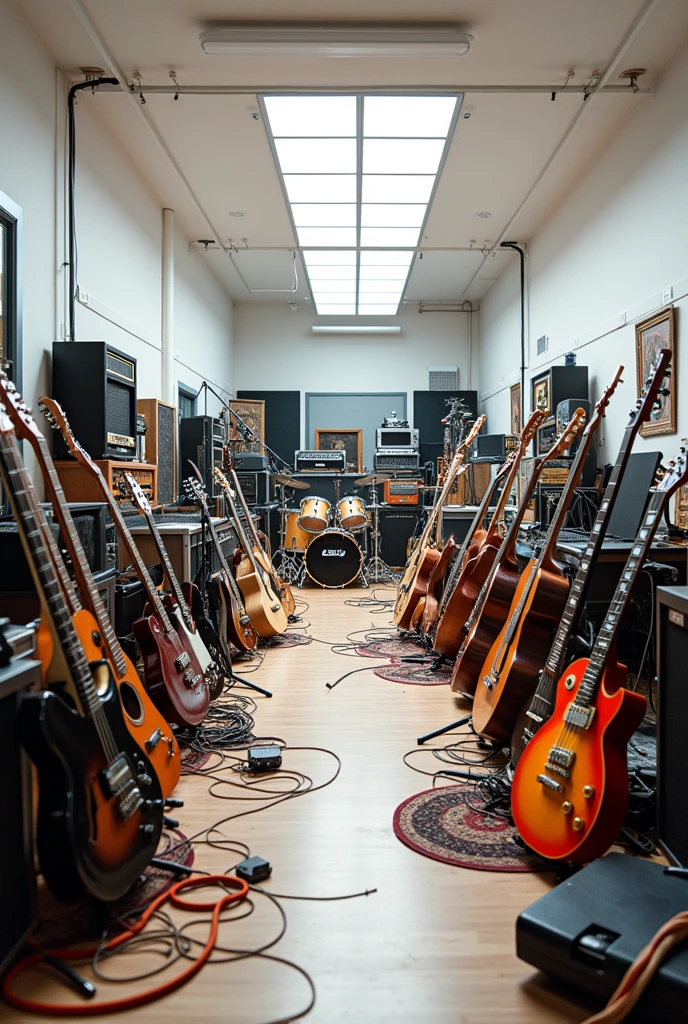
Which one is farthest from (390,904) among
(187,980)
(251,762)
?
(251,762)

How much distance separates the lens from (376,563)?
8117 millimetres

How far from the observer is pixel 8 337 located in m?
3.62

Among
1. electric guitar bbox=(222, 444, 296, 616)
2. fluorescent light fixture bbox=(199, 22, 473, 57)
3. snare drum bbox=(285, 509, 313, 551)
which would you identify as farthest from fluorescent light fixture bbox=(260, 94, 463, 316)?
snare drum bbox=(285, 509, 313, 551)

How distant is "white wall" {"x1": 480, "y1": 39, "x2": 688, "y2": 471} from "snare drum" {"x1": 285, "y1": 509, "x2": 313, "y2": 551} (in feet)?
9.95

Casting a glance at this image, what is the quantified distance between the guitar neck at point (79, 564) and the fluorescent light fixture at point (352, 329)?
893 cm

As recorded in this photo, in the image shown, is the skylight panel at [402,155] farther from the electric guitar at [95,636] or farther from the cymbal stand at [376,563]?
the electric guitar at [95,636]

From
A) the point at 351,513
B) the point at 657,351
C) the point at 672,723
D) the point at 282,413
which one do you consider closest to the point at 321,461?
the point at 351,513

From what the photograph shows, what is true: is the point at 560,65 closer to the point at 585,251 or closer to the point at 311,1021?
the point at 585,251

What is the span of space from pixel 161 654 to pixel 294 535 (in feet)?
17.7

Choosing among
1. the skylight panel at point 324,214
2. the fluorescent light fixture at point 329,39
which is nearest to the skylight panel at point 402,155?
the skylight panel at point 324,214

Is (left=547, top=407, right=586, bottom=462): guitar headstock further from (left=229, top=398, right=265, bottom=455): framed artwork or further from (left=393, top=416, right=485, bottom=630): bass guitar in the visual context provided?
(left=229, top=398, right=265, bottom=455): framed artwork

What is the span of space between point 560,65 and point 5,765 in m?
5.11

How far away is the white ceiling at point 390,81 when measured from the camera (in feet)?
13.1

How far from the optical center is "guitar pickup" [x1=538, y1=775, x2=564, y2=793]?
1.77m
